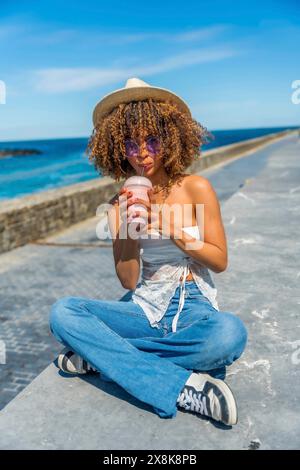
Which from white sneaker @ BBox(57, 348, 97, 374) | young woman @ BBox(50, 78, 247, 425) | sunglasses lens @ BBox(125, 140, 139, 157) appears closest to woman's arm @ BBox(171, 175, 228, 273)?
young woman @ BBox(50, 78, 247, 425)

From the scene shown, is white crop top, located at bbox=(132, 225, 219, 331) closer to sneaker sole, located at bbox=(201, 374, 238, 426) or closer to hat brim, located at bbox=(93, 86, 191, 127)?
sneaker sole, located at bbox=(201, 374, 238, 426)

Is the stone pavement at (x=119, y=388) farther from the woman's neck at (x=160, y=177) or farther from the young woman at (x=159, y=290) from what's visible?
the woman's neck at (x=160, y=177)

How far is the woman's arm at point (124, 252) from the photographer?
99.1 inches

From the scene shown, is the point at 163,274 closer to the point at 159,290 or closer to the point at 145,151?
the point at 159,290

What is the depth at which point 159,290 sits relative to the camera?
247 cm

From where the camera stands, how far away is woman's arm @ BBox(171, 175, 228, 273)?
231 centimetres

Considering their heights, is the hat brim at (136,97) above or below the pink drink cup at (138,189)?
above

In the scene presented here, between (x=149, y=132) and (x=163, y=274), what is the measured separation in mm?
722

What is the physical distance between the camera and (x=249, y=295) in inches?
139

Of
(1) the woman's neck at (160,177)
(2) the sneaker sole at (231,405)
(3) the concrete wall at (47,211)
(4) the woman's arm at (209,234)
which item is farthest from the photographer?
(3) the concrete wall at (47,211)

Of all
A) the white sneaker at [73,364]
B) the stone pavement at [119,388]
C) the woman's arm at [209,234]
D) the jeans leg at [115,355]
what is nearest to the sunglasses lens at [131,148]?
the woman's arm at [209,234]
